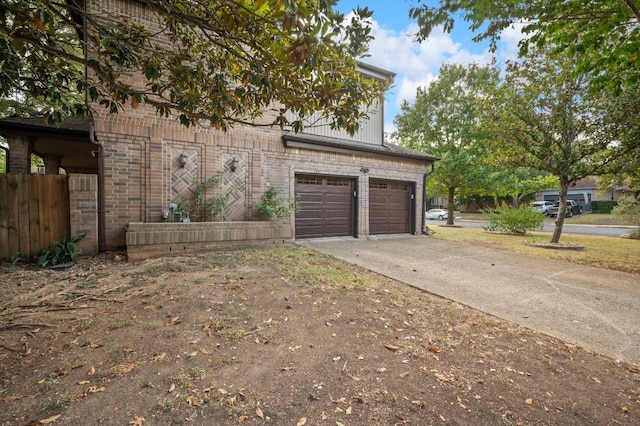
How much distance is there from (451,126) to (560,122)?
30.9 feet

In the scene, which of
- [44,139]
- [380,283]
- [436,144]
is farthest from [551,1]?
[436,144]

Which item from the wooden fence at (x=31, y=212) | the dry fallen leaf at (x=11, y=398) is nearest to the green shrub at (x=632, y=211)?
the dry fallen leaf at (x=11, y=398)

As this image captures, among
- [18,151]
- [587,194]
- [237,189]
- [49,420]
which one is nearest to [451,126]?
[237,189]

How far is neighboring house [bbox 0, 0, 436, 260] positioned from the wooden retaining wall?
0.97 meters

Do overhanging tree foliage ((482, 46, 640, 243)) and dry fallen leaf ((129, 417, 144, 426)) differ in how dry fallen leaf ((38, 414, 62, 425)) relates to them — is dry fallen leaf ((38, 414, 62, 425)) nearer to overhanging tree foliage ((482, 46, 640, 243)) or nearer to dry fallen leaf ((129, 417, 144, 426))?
dry fallen leaf ((129, 417, 144, 426))

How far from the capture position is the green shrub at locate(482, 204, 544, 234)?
42.0 ft

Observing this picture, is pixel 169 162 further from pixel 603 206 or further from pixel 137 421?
pixel 603 206

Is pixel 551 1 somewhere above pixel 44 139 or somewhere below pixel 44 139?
above

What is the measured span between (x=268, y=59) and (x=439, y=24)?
2.85 meters

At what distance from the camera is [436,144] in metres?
18.2

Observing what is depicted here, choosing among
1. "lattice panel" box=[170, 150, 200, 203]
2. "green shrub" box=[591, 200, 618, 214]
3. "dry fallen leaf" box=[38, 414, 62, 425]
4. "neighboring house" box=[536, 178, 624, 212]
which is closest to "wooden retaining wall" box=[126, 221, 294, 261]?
"lattice panel" box=[170, 150, 200, 203]

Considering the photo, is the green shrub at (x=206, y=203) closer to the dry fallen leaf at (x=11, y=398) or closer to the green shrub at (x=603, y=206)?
the dry fallen leaf at (x=11, y=398)

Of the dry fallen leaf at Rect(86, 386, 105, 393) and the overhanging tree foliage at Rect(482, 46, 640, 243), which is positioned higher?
the overhanging tree foliage at Rect(482, 46, 640, 243)

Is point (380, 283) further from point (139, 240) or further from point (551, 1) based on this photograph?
point (551, 1)
